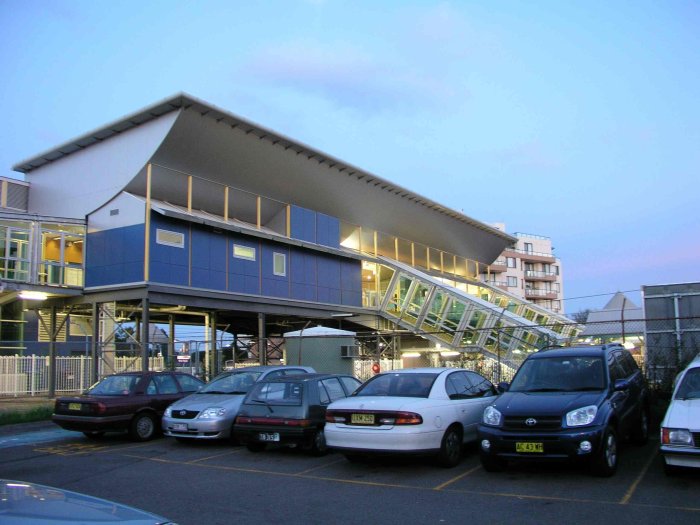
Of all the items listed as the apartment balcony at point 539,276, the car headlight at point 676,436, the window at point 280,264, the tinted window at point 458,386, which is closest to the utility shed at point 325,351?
the window at point 280,264

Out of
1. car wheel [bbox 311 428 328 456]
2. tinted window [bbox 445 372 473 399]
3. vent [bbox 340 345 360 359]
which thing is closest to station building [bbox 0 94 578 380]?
vent [bbox 340 345 360 359]

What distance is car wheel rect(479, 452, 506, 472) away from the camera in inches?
348

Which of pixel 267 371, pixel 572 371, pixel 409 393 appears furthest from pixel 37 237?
pixel 572 371

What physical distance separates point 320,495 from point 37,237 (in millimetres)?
18107

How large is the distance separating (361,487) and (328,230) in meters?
21.9

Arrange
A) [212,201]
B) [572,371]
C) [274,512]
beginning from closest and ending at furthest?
[274,512]
[572,371]
[212,201]

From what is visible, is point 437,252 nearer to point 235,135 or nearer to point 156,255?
point 235,135

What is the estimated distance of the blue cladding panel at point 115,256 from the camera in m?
21.8

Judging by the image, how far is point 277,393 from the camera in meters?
11.5

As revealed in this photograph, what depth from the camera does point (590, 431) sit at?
27.1 ft

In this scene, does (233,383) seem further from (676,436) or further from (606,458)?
(676,436)

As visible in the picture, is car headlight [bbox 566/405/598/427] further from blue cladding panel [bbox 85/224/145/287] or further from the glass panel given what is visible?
the glass panel

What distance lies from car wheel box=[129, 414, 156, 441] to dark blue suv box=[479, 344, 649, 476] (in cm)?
774

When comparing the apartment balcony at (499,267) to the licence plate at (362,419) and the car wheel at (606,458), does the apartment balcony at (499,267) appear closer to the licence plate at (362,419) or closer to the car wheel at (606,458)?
the licence plate at (362,419)
